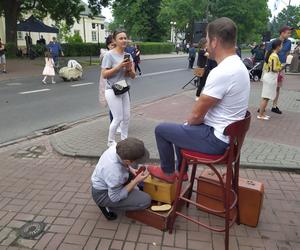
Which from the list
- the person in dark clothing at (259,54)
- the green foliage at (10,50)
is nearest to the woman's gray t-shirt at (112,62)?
the person in dark clothing at (259,54)

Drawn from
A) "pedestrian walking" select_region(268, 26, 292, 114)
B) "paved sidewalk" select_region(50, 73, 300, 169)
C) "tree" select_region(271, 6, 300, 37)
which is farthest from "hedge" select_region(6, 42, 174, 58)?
"pedestrian walking" select_region(268, 26, 292, 114)

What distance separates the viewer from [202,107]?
285 cm

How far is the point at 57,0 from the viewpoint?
79.9 feet

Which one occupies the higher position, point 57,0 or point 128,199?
point 57,0

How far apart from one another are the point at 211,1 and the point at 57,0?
4537 cm

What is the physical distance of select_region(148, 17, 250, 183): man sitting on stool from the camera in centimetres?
276

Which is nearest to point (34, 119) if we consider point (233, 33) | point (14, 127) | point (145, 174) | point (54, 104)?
point (14, 127)

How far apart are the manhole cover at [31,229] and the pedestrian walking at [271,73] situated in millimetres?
5883

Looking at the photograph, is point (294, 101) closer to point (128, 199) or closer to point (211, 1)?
point (128, 199)

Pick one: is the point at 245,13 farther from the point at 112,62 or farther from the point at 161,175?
the point at 161,175

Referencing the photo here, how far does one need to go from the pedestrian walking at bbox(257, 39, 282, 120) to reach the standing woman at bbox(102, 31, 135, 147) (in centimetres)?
376

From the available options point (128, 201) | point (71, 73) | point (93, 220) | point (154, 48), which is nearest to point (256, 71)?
point (71, 73)

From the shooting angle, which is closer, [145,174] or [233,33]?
[233,33]

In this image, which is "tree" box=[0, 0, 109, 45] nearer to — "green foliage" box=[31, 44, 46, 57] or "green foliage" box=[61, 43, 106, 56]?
"green foliage" box=[31, 44, 46, 57]
